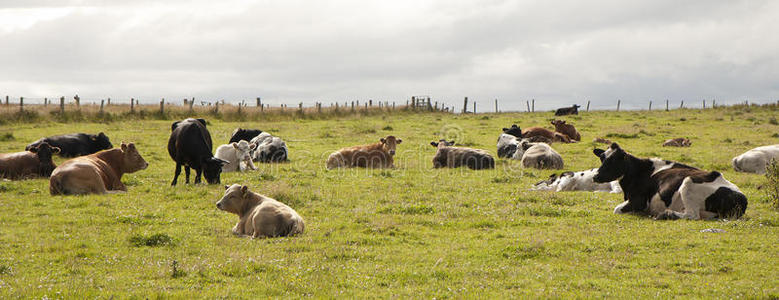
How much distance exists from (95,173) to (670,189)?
12.6 meters

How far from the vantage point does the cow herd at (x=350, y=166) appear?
11.0 metres

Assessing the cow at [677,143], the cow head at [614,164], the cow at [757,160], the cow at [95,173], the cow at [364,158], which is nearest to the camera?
→ the cow head at [614,164]

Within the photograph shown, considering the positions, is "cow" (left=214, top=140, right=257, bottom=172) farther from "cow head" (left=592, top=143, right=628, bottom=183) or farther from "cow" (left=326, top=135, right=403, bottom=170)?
"cow head" (left=592, top=143, right=628, bottom=183)

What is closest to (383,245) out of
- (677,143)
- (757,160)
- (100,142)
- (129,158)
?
(129,158)

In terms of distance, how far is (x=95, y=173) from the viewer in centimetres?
1486

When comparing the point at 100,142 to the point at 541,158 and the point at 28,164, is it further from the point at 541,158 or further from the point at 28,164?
the point at 541,158

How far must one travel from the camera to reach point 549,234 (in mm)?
10555

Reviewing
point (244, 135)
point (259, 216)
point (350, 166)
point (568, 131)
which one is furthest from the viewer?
point (568, 131)

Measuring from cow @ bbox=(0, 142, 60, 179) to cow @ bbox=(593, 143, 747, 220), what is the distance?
1497 cm

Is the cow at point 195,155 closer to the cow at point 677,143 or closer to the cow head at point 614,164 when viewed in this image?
the cow head at point 614,164

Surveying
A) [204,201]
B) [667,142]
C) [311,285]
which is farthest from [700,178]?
→ [667,142]

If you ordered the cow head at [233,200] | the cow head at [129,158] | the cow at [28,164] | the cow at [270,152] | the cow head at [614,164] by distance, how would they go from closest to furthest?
the cow head at [233,200]
the cow head at [614,164]
the cow head at [129,158]
the cow at [28,164]
the cow at [270,152]

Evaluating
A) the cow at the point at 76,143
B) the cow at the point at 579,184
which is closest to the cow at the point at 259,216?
the cow at the point at 579,184

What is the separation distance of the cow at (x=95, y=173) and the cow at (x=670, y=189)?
11.4m
